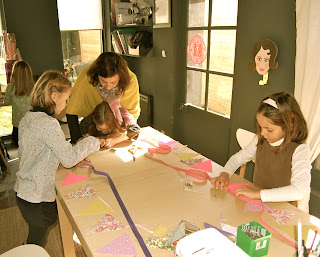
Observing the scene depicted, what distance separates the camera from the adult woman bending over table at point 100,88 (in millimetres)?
1986

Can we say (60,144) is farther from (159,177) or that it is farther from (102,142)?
(159,177)

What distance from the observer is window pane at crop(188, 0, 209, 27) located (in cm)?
297

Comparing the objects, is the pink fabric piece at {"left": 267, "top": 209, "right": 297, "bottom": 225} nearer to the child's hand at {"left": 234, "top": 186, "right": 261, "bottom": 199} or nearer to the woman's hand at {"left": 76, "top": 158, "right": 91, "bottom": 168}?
the child's hand at {"left": 234, "top": 186, "right": 261, "bottom": 199}

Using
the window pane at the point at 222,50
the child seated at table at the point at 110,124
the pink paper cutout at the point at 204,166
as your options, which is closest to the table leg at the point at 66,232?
the child seated at table at the point at 110,124

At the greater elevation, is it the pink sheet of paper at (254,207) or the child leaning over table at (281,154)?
the child leaning over table at (281,154)

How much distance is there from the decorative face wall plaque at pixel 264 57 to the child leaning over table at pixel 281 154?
802 millimetres

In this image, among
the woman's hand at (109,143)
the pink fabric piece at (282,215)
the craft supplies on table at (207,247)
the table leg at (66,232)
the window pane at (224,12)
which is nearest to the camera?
the craft supplies on table at (207,247)

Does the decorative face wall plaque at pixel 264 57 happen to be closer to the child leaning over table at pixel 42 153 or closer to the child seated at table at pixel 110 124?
the child seated at table at pixel 110 124

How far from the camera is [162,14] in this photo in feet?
11.1

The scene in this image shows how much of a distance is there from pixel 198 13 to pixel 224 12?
40 centimetres

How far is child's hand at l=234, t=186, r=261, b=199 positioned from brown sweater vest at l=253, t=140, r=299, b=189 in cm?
27

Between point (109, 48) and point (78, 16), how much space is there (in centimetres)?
66

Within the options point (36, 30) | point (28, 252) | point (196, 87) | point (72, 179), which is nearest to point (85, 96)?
point (72, 179)

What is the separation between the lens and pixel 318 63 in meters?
1.87
